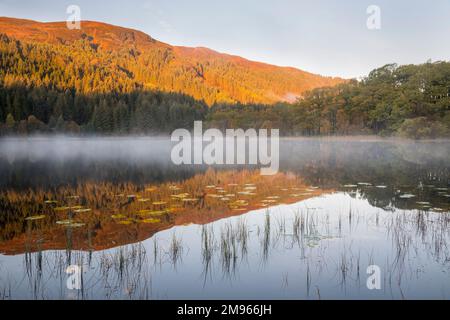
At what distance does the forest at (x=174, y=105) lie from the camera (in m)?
71.1

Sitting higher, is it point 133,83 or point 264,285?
point 133,83

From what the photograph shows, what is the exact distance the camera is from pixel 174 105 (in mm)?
137500

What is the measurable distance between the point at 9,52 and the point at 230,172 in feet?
542

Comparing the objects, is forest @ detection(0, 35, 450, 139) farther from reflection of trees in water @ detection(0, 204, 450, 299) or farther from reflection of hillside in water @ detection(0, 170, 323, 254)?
reflection of trees in water @ detection(0, 204, 450, 299)

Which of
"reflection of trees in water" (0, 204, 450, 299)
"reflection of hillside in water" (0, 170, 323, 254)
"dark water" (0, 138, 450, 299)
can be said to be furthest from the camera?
"reflection of hillside in water" (0, 170, 323, 254)

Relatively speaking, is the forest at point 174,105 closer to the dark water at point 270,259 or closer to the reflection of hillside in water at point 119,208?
the reflection of hillside in water at point 119,208

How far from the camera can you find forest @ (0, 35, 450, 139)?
71.1m

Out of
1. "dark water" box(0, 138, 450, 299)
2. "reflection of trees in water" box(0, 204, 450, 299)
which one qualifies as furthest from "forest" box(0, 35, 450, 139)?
"reflection of trees in water" box(0, 204, 450, 299)

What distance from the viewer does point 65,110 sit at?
126812 millimetres

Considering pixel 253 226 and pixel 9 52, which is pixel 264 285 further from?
pixel 9 52

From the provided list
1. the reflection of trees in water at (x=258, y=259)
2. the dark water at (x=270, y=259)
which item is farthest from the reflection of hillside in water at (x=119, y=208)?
the reflection of trees in water at (x=258, y=259)

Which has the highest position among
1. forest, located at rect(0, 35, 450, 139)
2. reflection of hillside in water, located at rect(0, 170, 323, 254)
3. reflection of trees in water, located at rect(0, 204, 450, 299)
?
forest, located at rect(0, 35, 450, 139)
